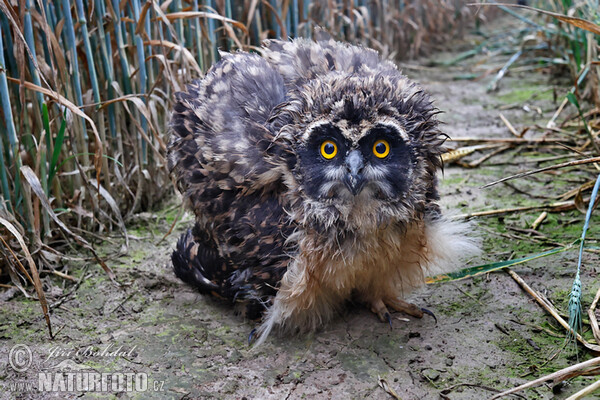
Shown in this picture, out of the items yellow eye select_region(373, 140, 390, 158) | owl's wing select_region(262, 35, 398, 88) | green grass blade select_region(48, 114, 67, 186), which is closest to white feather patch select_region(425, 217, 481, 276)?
yellow eye select_region(373, 140, 390, 158)

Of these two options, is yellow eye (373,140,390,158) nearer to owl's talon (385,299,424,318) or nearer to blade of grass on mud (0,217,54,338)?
owl's talon (385,299,424,318)

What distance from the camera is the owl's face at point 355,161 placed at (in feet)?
7.61

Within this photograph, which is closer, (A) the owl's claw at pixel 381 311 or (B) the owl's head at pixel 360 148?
(B) the owl's head at pixel 360 148

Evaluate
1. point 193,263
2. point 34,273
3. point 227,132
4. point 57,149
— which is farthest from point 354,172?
point 57,149

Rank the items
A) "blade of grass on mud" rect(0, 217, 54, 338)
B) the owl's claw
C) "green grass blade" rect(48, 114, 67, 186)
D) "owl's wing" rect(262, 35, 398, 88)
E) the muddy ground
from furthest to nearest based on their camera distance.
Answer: "green grass blade" rect(48, 114, 67, 186)
the owl's claw
"owl's wing" rect(262, 35, 398, 88)
"blade of grass on mud" rect(0, 217, 54, 338)
the muddy ground

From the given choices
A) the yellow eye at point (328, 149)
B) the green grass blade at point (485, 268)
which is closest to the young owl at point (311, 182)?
the yellow eye at point (328, 149)

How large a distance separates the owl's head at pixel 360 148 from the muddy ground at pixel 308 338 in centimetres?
62

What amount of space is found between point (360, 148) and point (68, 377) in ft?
5.10

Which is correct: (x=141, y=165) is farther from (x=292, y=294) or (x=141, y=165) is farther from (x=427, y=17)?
(x=427, y=17)

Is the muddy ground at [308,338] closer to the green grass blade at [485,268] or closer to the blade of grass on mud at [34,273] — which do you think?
the green grass blade at [485,268]

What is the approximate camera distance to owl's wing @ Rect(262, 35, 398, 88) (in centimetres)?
273

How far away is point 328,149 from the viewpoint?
2.39m

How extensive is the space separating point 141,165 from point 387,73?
190cm

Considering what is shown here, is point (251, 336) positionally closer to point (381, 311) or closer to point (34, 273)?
point (381, 311)
